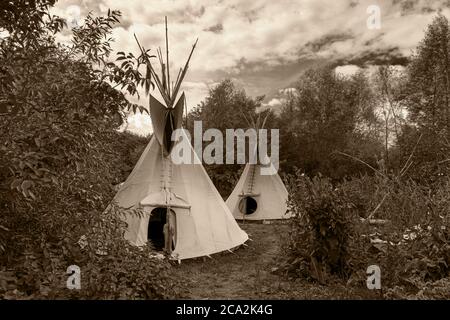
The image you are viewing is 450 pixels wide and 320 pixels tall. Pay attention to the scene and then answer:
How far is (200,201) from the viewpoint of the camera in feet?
29.3

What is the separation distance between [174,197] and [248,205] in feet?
27.2

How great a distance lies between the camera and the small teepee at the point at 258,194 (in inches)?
587

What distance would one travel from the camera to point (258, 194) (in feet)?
49.4

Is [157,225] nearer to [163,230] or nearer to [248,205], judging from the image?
[163,230]

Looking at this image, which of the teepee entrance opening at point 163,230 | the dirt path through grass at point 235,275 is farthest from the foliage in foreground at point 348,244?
the teepee entrance opening at point 163,230

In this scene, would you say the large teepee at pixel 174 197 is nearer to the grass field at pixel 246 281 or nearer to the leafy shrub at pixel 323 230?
the grass field at pixel 246 281

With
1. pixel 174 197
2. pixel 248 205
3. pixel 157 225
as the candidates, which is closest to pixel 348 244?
pixel 174 197

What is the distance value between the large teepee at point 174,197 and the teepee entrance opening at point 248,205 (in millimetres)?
5627

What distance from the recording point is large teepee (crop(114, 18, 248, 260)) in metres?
8.25

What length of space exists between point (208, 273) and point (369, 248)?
3215 millimetres

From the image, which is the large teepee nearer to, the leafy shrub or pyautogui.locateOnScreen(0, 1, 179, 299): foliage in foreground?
the leafy shrub
